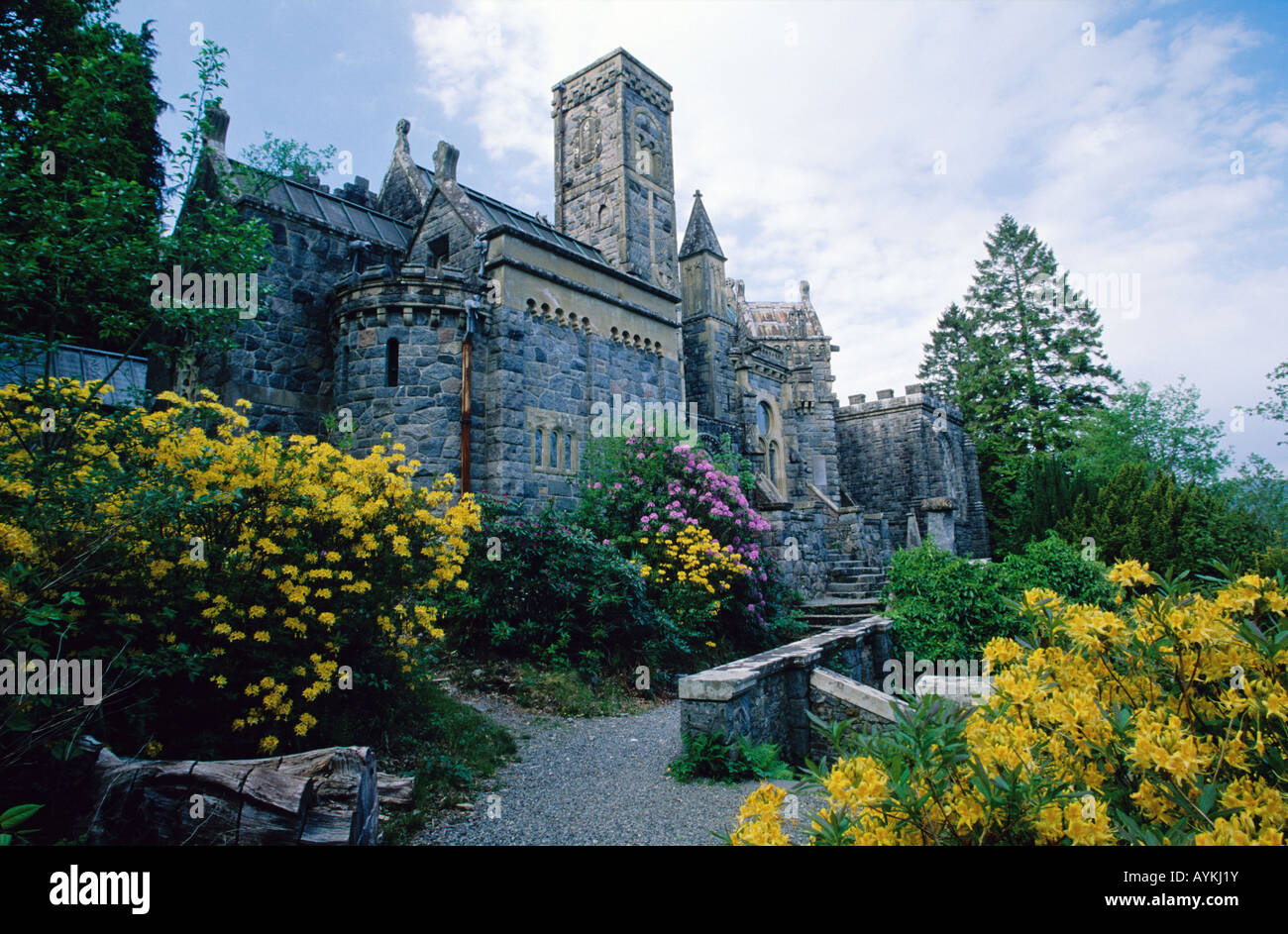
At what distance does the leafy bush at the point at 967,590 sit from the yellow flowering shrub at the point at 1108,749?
784cm

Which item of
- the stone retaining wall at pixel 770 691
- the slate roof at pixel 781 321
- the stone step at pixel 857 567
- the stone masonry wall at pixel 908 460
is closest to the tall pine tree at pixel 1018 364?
the stone masonry wall at pixel 908 460

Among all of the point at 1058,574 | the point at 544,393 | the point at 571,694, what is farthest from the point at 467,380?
the point at 1058,574

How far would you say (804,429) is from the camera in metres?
25.8

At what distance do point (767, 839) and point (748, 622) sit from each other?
9.91m

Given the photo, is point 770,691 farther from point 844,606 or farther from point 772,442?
point 772,442

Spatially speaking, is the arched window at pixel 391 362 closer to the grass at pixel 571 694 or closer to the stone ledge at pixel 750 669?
the grass at pixel 571 694

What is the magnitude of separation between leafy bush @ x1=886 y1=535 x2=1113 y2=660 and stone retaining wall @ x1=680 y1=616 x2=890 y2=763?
4.35 ft

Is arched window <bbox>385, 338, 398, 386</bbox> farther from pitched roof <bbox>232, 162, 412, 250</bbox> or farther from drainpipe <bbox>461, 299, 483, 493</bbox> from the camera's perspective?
pitched roof <bbox>232, 162, 412, 250</bbox>

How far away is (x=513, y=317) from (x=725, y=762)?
32.3 feet

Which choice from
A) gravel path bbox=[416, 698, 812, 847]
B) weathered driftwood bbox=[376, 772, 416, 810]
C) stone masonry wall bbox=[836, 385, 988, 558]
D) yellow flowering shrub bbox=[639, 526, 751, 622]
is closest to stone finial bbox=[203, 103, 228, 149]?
yellow flowering shrub bbox=[639, 526, 751, 622]

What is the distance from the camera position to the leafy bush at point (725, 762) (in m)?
5.25

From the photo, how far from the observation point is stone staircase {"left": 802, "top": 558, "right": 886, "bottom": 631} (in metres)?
12.4

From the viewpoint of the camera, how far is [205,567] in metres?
4.00
